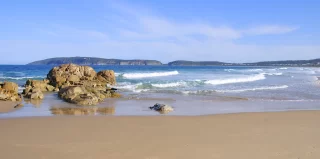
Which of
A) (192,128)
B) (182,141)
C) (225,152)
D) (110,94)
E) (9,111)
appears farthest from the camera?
(110,94)

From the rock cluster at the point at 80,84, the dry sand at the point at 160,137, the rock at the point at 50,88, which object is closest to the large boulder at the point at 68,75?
the rock cluster at the point at 80,84

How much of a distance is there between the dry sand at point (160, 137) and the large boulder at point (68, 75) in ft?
44.5

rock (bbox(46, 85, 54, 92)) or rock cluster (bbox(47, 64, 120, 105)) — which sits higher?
rock cluster (bbox(47, 64, 120, 105))

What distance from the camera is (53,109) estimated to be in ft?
39.9

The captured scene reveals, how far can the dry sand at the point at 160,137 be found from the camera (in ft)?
20.1

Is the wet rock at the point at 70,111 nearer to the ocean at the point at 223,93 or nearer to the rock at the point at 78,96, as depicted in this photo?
the ocean at the point at 223,93

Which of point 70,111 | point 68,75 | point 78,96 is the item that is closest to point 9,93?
point 78,96

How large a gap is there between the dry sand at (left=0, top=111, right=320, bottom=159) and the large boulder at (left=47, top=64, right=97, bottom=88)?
13.6 m

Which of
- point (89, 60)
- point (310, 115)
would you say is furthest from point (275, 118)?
point (89, 60)

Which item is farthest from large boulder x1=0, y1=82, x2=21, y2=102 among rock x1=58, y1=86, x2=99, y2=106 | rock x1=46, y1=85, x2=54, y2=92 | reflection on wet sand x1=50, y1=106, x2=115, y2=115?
rock x1=46, y1=85, x2=54, y2=92

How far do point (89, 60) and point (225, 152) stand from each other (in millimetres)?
159644

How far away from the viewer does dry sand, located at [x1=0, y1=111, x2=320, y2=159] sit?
6.12m

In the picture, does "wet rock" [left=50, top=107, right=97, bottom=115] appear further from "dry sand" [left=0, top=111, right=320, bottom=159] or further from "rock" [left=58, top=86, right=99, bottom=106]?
"rock" [left=58, top=86, right=99, bottom=106]

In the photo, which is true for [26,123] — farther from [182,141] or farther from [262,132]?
[262,132]
